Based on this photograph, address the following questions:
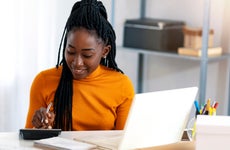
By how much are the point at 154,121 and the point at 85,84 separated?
50cm

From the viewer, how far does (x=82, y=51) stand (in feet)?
5.57

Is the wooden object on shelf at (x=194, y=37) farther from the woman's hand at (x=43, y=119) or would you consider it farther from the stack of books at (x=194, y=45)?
the woman's hand at (x=43, y=119)

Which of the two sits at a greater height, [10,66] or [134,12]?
[134,12]

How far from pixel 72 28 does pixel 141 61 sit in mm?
1805

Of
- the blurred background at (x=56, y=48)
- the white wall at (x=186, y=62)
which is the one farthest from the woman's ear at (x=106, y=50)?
the white wall at (x=186, y=62)

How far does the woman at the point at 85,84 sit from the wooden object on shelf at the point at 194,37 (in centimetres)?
130

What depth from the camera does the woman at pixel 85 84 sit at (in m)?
1.72

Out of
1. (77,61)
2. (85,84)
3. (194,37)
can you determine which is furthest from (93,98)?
(194,37)

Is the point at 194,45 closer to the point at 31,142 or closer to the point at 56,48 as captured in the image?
the point at 56,48

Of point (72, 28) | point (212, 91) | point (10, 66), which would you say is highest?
point (72, 28)

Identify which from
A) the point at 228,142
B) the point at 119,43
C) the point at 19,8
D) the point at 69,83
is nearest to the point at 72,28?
the point at 69,83

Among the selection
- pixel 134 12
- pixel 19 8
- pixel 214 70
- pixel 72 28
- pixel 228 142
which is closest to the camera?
pixel 228 142

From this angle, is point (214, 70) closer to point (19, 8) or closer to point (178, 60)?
point (178, 60)

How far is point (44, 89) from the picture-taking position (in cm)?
180
